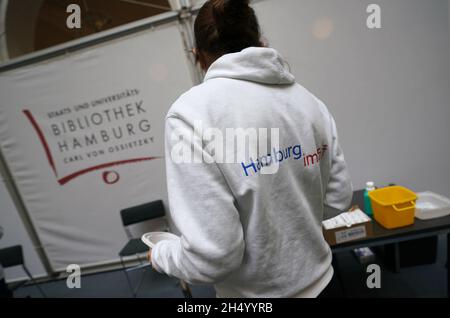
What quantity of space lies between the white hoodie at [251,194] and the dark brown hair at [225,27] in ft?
0.14

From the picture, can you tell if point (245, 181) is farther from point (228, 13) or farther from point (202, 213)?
point (228, 13)

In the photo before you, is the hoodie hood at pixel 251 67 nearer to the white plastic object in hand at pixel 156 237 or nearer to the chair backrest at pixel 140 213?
the white plastic object in hand at pixel 156 237

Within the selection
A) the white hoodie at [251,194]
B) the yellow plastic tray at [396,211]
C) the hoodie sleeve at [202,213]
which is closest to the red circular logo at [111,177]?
the white hoodie at [251,194]

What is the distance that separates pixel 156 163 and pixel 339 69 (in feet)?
5.70

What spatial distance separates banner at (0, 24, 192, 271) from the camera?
1997 millimetres

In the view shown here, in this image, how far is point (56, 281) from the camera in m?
2.54

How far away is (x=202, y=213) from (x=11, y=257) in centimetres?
260

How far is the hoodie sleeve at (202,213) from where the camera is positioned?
1.54ft

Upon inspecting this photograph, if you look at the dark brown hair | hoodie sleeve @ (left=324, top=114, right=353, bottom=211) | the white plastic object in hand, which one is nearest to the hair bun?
the dark brown hair

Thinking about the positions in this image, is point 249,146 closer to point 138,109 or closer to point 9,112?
point 138,109

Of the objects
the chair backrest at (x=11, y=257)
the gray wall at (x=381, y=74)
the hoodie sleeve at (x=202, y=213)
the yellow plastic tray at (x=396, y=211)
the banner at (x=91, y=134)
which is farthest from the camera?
the chair backrest at (x=11, y=257)

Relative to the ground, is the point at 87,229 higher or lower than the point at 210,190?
lower

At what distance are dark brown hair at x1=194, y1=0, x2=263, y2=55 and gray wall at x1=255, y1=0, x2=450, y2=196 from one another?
4.88 ft
